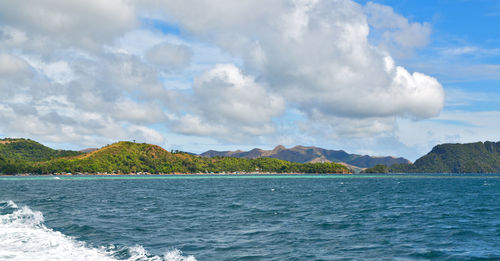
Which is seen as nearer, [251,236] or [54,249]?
[54,249]

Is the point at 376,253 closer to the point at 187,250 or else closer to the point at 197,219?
the point at 187,250

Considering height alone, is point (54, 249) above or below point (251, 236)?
above

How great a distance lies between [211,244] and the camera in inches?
1208

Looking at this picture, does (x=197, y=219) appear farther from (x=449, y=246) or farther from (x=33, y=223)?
(x=449, y=246)

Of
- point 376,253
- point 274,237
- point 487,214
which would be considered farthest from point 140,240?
point 487,214

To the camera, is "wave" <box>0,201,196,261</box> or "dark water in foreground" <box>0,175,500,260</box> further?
"dark water in foreground" <box>0,175,500,260</box>

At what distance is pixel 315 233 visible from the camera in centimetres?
3575

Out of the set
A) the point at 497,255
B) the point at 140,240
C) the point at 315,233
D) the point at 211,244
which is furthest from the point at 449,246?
the point at 140,240

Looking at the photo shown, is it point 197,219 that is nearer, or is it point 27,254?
point 27,254

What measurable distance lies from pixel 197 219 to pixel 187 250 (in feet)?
57.6

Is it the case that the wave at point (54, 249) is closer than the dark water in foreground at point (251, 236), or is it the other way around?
the wave at point (54, 249)

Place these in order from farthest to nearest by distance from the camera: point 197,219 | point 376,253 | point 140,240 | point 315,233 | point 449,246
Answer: point 197,219, point 315,233, point 140,240, point 449,246, point 376,253

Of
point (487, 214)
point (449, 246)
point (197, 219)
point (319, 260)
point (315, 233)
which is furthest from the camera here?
point (487, 214)

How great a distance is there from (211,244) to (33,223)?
75.2 feet
